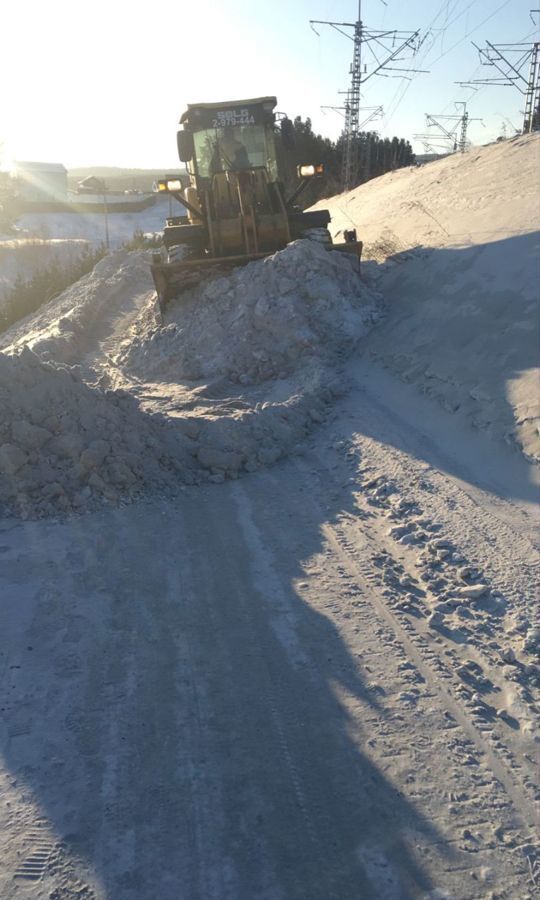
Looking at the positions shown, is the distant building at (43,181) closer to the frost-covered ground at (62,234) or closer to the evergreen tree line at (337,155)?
the frost-covered ground at (62,234)

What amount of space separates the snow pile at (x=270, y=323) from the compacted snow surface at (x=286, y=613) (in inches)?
2.7

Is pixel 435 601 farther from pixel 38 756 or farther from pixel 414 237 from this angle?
pixel 414 237

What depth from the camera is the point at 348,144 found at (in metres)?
29.0

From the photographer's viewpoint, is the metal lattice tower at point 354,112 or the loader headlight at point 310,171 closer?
the loader headlight at point 310,171

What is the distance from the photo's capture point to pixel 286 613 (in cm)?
460

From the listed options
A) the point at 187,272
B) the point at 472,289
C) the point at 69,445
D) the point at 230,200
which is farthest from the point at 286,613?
the point at 230,200

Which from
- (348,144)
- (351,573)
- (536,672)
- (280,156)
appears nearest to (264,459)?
(351,573)

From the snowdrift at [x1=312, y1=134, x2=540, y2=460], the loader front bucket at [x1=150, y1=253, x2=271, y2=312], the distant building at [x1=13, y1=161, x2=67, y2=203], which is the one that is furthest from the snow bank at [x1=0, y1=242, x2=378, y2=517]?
the distant building at [x1=13, y1=161, x2=67, y2=203]

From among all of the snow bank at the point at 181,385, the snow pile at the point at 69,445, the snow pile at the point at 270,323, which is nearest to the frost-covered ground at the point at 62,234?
the snow bank at the point at 181,385

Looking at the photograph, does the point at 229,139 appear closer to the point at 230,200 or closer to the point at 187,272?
the point at 230,200

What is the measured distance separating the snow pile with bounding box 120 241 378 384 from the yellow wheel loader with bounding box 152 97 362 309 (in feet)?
3.22

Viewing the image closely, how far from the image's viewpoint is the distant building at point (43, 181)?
2410 inches

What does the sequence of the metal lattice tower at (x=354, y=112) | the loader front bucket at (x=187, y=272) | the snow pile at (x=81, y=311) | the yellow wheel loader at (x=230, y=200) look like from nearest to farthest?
the loader front bucket at (x=187, y=272)
the yellow wheel loader at (x=230, y=200)
the snow pile at (x=81, y=311)
the metal lattice tower at (x=354, y=112)

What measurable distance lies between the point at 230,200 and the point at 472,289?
232 inches
